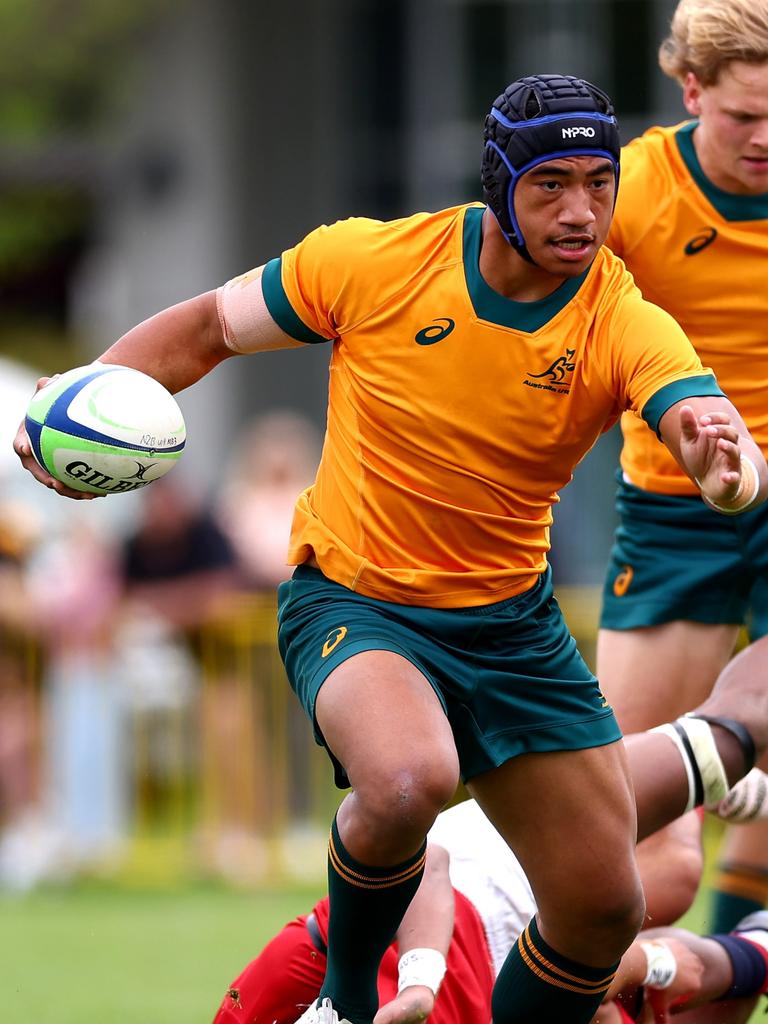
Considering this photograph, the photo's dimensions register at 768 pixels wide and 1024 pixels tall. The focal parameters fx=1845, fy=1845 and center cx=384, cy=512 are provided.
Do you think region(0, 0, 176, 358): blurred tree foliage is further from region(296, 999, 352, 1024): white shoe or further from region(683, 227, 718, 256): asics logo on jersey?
region(296, 999, 352, 1024): white shoe

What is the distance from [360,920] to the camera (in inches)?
178

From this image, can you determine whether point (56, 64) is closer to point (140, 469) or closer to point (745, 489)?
point (140, 469)

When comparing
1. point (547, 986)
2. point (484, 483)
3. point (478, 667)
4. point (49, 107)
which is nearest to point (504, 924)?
point (547, 986)

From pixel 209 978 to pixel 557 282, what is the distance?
4.32m

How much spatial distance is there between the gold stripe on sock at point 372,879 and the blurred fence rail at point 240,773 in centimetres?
623

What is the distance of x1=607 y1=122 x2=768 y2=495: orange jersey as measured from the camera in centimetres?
535

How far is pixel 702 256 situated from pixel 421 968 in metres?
2.18

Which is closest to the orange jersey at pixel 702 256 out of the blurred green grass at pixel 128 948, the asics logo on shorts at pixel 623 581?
the asics logo on shorts at pixel 623 581

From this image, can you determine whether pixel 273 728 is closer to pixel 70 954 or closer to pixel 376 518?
pixel 70 954

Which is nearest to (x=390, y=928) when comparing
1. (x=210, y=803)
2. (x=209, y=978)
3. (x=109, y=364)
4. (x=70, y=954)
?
(x=109, y=364)

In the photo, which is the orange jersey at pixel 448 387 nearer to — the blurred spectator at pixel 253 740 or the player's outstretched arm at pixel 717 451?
the player's outstretched arm at pixel 717 451

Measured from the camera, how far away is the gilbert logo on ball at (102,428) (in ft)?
15.1

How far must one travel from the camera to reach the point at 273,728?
36.4ft

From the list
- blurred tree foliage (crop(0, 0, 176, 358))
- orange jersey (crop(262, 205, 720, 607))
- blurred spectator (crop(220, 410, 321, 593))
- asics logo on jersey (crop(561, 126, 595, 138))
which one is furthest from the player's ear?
blurred tree foliage (crop(0, 0, 176, 358))
